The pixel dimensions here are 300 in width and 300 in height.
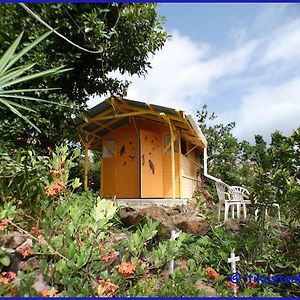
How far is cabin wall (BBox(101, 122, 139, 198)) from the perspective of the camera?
10.1m

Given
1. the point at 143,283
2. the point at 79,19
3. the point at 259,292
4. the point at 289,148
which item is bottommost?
the point at 259,292

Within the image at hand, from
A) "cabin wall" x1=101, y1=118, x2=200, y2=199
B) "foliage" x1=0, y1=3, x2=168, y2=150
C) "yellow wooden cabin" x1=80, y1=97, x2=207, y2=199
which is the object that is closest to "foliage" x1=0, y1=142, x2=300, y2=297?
"foliage" x1=0, y1=3, x2=168, y2=150

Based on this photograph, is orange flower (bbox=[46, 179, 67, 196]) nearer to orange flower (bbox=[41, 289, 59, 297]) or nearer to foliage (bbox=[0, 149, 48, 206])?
foliage (bbox=[0, 149, 48, 206])

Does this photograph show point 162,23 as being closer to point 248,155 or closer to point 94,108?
point 94,108

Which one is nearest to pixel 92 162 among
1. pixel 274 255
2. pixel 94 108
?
pixel 94 108

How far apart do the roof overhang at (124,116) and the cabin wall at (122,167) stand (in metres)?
0.33

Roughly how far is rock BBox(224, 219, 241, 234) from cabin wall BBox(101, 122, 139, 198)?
4.04 meters

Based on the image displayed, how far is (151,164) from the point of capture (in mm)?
9930

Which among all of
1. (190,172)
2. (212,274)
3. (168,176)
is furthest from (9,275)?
(190,172)

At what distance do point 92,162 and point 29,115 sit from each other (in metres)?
9.52

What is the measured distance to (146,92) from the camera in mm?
8656

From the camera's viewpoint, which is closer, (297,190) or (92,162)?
(297,190)

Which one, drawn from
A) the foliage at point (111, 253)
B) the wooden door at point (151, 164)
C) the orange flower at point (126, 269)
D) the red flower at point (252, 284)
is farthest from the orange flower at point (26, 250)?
the wooden door at point (151, 164)

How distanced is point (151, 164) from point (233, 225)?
429cm
